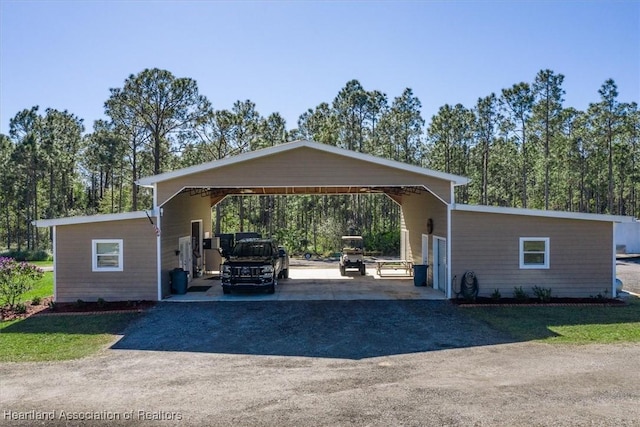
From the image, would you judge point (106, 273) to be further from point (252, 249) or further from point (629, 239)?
point (629, 239)

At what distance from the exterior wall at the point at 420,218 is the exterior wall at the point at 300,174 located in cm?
132

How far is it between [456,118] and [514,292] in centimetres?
2798

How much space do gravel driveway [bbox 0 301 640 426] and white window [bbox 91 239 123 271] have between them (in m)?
3.82

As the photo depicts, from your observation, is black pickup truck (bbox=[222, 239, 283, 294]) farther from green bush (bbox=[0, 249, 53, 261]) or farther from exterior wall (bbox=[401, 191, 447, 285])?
green bush (bbox=[0, 249, 53, 261])

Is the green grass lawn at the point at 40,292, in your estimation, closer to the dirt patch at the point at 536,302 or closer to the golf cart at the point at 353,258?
the golf cart at the point at 353,258

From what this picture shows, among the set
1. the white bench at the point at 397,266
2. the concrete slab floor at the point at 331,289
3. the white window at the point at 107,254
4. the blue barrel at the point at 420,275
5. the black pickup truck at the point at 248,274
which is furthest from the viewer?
the white bench at the point at 397,266

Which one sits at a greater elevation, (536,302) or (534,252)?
(534,252)

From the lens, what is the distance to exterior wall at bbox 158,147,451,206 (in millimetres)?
15312

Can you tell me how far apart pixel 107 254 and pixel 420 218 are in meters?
11.4

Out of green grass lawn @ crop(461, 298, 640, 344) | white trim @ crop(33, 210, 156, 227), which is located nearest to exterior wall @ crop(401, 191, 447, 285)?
green grass lawn @ crop(461, 298, 640, 344)

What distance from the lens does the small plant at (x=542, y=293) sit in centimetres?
1472

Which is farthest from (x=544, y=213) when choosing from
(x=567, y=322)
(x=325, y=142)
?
(x=325, y=142)

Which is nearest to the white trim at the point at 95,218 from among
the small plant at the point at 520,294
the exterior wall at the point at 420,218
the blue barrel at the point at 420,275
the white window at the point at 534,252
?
the exterior wall at the point at 420,218

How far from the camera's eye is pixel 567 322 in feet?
40.3
